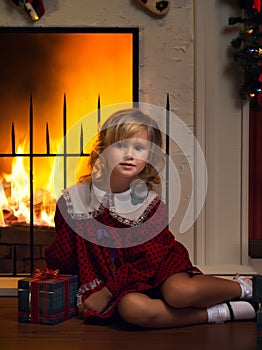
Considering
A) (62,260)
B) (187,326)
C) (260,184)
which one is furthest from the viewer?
(260,184)

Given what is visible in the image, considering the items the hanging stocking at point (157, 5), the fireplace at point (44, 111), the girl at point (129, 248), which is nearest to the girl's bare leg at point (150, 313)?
the girl at point (129, 248)

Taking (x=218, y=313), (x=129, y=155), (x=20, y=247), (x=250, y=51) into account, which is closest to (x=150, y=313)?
(x=218, y=313)

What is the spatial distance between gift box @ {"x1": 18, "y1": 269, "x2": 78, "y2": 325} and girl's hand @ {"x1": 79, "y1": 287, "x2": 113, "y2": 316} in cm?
7

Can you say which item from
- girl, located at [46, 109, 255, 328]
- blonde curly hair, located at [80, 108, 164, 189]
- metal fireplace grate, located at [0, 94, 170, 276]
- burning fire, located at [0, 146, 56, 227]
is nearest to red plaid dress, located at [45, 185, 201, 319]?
girl, located at [46, 109, 255, 328]

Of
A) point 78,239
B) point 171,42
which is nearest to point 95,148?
point 78,239

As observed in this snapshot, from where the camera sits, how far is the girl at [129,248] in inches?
88.8

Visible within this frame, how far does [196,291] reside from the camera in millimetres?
2223

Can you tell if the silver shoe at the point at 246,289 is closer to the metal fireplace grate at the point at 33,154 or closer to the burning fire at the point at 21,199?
the metal fireplace grate at the point at 33,154

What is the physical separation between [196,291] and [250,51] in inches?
44.1

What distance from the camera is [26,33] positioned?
10.1 feet

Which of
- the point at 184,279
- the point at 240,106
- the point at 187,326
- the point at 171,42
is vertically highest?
the point at 171,42

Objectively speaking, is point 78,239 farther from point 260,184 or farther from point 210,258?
point 260,184

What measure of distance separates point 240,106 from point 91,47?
70 cm

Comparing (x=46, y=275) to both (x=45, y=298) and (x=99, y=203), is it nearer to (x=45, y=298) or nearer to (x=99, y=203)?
(x=45, y=298)
